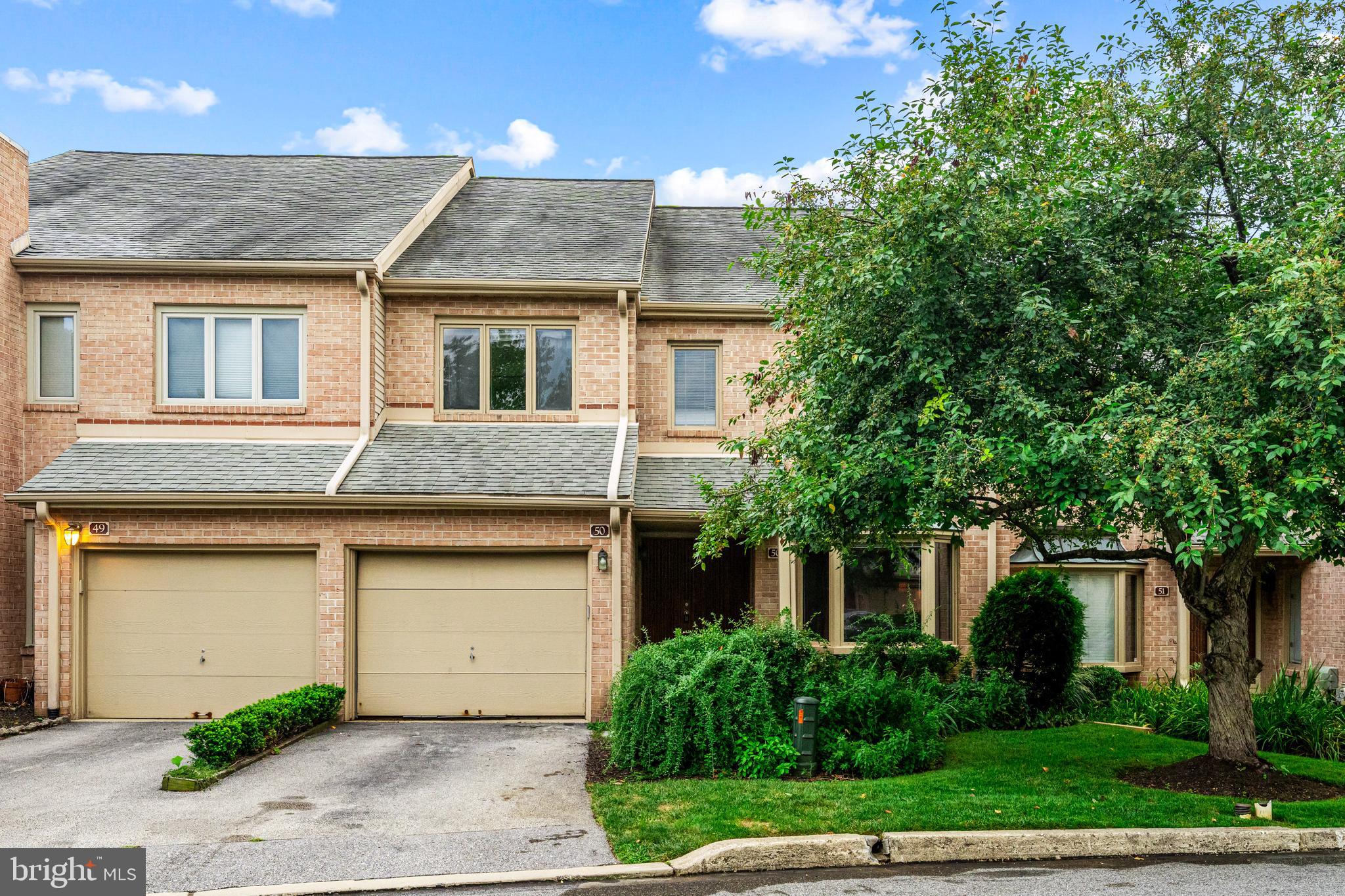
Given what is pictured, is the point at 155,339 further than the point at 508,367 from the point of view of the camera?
No

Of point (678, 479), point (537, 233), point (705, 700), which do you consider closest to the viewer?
point (705, 700)

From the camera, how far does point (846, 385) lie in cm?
849

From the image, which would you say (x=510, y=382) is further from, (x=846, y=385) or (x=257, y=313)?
(x=846, y=385)

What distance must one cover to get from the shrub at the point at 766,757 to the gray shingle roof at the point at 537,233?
23.5 ft

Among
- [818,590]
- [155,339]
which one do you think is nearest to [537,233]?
[155,339]

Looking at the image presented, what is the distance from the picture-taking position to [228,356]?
42.4 ft

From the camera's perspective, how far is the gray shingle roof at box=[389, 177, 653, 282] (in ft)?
44.8

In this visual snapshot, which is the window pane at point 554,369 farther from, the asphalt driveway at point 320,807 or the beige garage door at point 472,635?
the asphalt driveway at point 320,807

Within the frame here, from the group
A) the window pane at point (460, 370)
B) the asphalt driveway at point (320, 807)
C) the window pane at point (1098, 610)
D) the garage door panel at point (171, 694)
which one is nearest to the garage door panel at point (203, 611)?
the garage door panel at point (171, 694)

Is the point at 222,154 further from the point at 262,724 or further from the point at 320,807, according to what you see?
the point at 320,807

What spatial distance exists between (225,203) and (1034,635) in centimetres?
1429

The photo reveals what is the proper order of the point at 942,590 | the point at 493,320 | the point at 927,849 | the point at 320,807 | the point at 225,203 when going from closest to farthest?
the point at 927,849, the point at 320,807, the point at 493,320, the point at 942,590, the point at 225,203

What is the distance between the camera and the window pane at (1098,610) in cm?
1430

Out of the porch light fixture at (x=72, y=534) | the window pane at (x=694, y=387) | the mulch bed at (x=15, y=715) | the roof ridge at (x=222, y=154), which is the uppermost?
the roof ridge at (x=222, y=154)
